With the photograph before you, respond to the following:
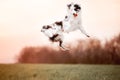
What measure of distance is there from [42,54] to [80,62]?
1.11ft

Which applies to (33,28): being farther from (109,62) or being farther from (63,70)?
(109,62)

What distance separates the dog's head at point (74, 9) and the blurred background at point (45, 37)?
0.04m

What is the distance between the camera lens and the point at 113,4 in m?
2.26

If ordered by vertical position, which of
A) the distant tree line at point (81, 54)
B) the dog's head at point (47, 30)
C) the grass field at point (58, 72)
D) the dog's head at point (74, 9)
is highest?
the dog's head at point (74, 9)

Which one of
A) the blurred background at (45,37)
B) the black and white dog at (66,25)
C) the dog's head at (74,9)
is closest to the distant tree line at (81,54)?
the blurred background at (45,37)

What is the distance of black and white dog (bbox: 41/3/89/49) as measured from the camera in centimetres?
228

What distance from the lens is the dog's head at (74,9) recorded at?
7.47 ft

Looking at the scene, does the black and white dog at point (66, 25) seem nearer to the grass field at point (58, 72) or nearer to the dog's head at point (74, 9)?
the dog's head at point (74, 9)

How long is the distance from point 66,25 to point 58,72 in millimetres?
411

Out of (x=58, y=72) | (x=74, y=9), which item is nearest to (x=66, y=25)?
(x=74, y=9)

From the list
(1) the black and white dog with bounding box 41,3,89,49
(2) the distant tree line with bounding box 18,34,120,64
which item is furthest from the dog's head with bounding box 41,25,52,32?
(2) the distant tree line with bounding box 18,34,120,64

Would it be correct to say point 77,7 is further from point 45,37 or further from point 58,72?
point 58,72

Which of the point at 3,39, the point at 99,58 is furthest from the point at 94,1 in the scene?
the point at 3,39

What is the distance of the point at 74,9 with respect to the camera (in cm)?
229
